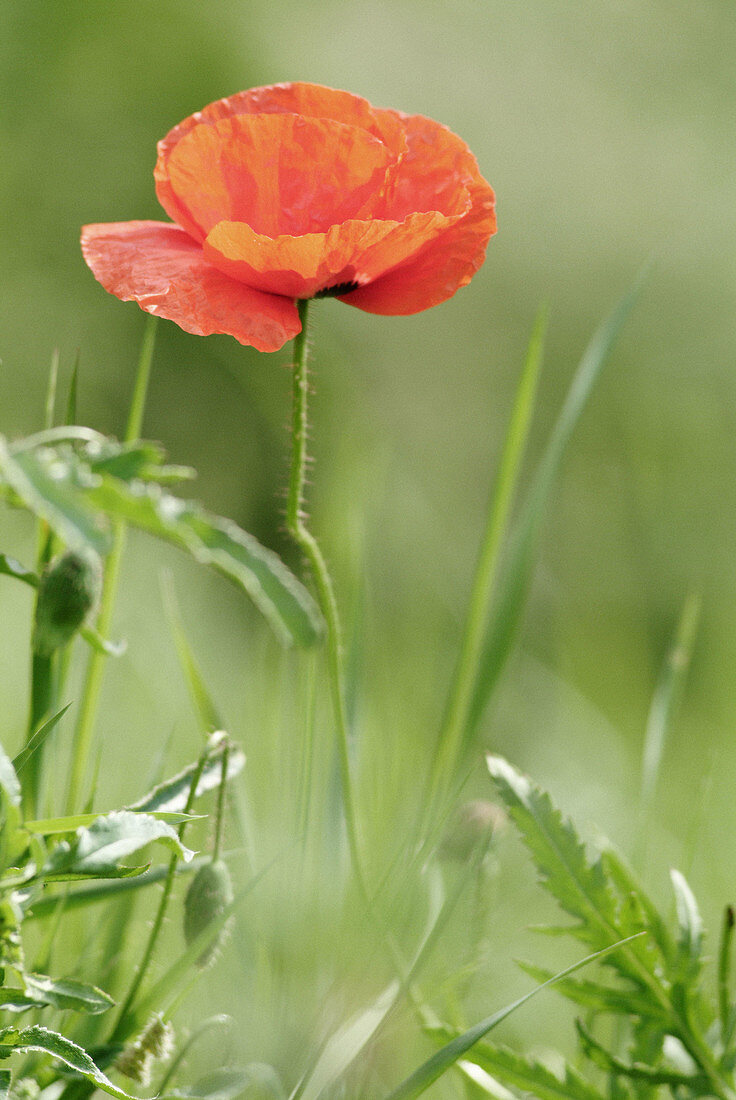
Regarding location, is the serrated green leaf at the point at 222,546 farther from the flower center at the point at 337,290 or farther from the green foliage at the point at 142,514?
the flower center at the point at 337,290

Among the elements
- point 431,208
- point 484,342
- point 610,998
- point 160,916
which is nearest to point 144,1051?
point 160,916

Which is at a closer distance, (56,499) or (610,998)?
(56,499)

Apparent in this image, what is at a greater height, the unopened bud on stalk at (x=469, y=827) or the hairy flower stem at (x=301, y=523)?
the hairy flower stem at (x=301, y=523)

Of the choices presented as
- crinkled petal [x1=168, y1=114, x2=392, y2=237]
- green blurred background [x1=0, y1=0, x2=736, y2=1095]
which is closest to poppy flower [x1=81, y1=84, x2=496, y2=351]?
crinkled petal [x1=168, y1=114, x2=392, y2=237]

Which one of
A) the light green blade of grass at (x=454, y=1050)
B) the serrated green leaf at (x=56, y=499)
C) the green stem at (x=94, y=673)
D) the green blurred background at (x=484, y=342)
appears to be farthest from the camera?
the green blurred background at (x=484, y=342)

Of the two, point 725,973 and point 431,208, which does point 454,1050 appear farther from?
point 431,208

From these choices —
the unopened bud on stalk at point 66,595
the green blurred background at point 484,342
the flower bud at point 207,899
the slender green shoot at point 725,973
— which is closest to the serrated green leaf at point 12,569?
Result: the unopened bud on stalk at point 66,595

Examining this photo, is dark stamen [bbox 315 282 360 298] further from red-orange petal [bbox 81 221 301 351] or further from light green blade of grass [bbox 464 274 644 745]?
light green blade of grass [bbox 464 274 644 745]

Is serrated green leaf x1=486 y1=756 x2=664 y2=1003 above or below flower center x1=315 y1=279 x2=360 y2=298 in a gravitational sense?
Answer: below

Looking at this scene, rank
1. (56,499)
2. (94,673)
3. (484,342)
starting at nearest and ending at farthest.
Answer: (56,499)
(94,673)
(484,342)
